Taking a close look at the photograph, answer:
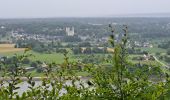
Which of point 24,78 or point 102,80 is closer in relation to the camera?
point 24,78

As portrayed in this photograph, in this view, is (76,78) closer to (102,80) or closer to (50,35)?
(102,80)

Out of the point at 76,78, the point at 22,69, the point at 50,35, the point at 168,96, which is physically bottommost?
the point at 50,35

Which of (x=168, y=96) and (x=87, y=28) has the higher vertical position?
(x=168, y=96)

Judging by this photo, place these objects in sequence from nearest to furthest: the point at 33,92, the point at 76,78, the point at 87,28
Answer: the point at 33,92 < the point at 76,78 < the point at 87,28

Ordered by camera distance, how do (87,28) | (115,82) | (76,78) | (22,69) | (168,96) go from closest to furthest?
(22,69)
(115,82)
(76,78)
(168,96)
(87,28)

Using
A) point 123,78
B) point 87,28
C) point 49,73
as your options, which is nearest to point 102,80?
point 123,78

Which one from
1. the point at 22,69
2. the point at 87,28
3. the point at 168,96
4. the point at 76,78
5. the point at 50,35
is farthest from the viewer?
the point at 87,28

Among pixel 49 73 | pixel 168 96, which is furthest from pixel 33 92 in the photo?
pixel 168 96

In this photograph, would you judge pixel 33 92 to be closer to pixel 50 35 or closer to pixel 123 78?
pixel 123 78

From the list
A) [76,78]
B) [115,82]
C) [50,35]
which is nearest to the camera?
[115,82]
